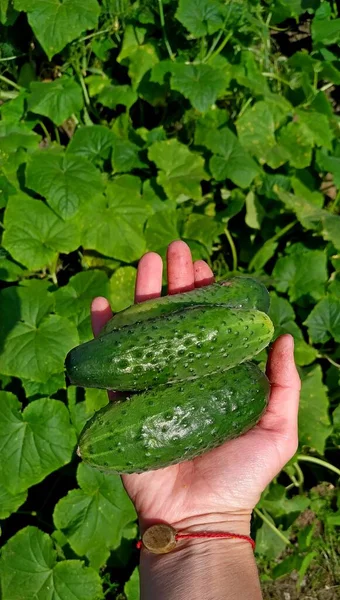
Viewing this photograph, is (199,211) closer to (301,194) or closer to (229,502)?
(301,194)

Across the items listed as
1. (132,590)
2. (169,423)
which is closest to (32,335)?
(169,423)

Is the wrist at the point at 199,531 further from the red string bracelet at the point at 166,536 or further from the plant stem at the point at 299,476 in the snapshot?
the plant stem at the point at 299,476

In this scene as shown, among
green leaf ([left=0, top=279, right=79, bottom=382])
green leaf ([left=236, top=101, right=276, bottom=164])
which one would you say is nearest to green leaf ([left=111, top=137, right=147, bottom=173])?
green leaf ([left=236, top=101, right=276, bottom=164])

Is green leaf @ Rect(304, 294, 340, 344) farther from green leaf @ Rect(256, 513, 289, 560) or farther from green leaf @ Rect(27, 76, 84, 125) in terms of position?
green leaf @ Rect(27, 76, 84, 125)

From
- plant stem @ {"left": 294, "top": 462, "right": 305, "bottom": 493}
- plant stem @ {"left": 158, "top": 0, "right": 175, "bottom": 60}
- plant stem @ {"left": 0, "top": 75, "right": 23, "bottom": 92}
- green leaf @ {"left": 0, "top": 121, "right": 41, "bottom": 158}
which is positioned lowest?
plant stem @ {"left": 294, "top": 462, "right": 305, "bottom": 493}

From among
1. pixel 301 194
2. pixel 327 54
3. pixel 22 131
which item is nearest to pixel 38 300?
pixel 22 131

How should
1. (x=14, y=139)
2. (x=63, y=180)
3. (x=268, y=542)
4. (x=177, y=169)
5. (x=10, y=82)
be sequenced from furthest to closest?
(x=10, y=82) → (x=177, y=169) → (x=14, y=139) → (x=63, y=180) → (x=268, y=542)

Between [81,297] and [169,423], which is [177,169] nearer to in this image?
[81,297]
